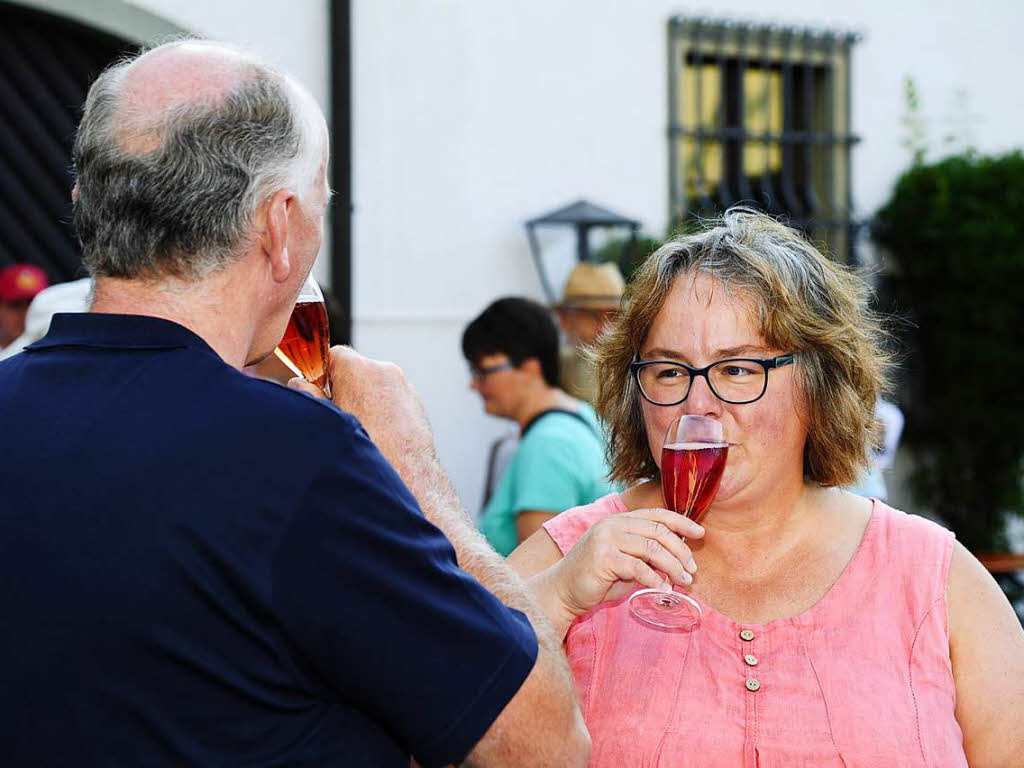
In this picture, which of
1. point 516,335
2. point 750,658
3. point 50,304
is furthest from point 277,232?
point 516,335

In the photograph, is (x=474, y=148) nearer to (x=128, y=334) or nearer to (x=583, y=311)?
(x=583, y=311)

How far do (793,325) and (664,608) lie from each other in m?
0.59

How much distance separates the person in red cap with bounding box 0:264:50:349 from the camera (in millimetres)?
5480

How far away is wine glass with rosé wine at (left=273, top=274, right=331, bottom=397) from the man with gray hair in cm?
22

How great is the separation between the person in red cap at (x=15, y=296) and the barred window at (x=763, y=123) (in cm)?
383

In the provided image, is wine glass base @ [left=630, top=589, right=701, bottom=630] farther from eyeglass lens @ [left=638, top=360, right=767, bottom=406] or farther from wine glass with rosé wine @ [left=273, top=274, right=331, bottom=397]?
wine glass with rosé wine @ [left=273, top=274, right=331, bottom=397]

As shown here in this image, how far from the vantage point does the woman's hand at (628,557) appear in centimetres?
187

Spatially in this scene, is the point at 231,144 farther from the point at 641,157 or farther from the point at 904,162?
the point at 904,162

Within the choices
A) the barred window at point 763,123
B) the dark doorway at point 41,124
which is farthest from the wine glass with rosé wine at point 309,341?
the barred window at point 763,123

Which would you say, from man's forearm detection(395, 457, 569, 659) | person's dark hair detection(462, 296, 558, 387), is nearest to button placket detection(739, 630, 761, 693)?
man's forearm detection(395, 457, 569, 659)

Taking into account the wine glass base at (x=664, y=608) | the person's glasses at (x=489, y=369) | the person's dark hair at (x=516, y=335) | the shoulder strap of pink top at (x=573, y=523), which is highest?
the person's dark hair at (x=516, y=335)

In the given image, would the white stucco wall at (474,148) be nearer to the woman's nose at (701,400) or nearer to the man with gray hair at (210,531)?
the woman's nose at (701,400)

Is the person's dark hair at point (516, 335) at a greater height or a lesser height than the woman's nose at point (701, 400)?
greater

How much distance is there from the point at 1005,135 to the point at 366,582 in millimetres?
8450
